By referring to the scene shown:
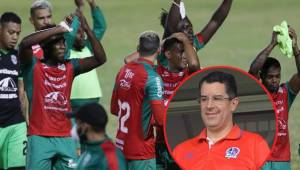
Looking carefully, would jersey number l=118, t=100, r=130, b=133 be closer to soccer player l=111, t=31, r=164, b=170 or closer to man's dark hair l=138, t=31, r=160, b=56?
soccer player l=111, t=31, r=164, b=170

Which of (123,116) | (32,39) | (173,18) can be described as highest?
(173,18)

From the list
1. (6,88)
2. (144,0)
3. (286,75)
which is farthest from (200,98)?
(144,0)

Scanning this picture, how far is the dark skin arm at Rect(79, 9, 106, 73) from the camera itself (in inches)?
507

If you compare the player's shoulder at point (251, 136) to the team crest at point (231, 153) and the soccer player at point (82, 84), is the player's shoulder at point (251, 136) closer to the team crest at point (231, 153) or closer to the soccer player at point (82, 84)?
the team crest at point (231, 153)

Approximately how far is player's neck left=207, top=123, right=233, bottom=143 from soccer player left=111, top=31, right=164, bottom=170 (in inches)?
146

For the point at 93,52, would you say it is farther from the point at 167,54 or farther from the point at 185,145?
the point at 185,145

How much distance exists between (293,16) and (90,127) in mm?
27122

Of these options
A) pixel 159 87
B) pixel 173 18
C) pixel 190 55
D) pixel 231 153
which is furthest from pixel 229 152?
pixel 173 18

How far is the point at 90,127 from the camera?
9352 millimetres

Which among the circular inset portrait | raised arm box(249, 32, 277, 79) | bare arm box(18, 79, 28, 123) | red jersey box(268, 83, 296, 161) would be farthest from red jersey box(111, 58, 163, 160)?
the circular inset portrait

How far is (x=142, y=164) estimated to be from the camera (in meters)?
12.6

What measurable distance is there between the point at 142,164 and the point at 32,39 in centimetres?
181

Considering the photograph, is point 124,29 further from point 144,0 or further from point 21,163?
point 21,163

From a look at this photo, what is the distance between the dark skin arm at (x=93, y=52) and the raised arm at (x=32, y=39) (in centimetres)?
41
